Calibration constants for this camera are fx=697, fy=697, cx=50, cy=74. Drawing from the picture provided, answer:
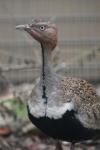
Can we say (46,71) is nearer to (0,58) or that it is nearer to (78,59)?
(78,59)

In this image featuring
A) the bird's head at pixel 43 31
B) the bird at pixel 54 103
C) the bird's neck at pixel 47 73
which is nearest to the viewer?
the bird's head at pixel 43 31

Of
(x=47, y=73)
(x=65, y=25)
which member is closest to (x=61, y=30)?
(x=65, y=25)

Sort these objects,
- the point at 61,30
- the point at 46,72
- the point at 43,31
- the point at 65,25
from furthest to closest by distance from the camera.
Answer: the point at 61,30, the point at 65,25, the point at 46,72, the point at 43,31

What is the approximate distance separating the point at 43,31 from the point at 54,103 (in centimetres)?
58

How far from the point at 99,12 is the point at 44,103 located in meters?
5.41

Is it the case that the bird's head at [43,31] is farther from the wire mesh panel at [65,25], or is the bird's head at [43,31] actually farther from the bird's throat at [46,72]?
the wire mesh panel at [65,25]

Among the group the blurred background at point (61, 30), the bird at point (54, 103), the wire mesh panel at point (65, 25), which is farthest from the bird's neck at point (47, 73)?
the wire mesh panel at point (65, 25)

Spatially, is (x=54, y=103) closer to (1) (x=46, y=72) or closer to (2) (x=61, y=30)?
(1) (x=46, y=72)

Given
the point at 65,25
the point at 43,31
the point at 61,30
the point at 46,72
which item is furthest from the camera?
the point at 61,30

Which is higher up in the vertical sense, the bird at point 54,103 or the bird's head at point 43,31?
the bird's head at point 43,31

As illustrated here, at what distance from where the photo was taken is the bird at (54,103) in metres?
5.57

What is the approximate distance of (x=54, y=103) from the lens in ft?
18.4

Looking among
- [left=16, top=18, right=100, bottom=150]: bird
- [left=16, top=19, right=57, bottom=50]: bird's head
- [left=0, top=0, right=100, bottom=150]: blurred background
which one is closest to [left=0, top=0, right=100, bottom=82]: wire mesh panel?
[left=0, top=0, right=100, bottom=150]: blurred background

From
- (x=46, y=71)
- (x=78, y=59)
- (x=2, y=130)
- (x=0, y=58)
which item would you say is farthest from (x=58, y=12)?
(x=46, y=71)
